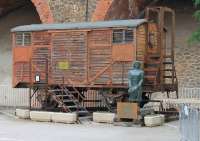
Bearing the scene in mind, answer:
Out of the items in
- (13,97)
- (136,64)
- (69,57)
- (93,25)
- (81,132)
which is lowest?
(81,132)

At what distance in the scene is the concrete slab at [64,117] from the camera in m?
18.8

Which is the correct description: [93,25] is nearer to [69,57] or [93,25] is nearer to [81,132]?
[69,57]

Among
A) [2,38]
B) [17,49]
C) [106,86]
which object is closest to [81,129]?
[106,86]

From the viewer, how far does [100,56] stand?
20.0m

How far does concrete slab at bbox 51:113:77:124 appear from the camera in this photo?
1883 cm

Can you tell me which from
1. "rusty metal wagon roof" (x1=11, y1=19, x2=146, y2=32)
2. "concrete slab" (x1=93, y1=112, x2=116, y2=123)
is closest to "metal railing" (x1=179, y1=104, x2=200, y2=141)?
"concrete slab" (x1=93, y1=112, x2=116, y2=123)

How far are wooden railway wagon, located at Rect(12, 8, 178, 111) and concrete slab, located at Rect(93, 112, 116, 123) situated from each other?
117 centimetres

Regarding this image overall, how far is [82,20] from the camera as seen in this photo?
947 inches

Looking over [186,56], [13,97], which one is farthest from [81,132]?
[186,56]

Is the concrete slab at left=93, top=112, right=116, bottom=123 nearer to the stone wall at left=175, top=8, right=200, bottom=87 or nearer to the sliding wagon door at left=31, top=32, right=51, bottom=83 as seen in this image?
the sliding wagon door at left=31, top=32, right=51, bottom=83

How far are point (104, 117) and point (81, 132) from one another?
2.49 metres

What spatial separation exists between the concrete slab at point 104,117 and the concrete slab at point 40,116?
5.12 ft

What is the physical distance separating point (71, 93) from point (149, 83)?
3.03m

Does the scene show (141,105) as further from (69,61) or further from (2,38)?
(2,38)
